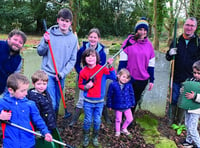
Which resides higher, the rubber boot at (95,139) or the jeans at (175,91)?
the jeans at (175,91)

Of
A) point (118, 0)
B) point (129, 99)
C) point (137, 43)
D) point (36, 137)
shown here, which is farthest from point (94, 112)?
point (118, 0)

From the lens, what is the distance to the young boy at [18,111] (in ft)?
8.39

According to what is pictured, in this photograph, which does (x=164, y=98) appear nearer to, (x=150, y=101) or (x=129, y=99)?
(x=150, y=101)

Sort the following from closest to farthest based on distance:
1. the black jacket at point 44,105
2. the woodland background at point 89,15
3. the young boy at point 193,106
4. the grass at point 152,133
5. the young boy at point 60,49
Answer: the black jacket at point 44,105, the young boy at point 60,49, the young boy at point 193,106, the grass at point 152,133, the woodland background at point 89,15

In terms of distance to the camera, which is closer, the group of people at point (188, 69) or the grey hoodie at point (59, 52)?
the grey hoodie at point (59, 52)

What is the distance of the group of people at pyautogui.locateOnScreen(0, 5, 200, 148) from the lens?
3.11 meters

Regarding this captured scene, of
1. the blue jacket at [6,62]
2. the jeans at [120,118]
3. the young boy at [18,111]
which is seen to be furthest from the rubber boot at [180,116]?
the blue jacket at [6,62]

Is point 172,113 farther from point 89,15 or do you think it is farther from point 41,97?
point 89,15

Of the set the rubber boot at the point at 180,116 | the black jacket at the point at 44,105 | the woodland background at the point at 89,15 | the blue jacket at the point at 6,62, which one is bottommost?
the rubber boot at the point at 180,116

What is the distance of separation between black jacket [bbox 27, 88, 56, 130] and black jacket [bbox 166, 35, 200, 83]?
2.60m

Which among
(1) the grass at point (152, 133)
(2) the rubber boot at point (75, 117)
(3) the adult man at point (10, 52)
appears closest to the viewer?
(3) the adult man at point (10, 52)

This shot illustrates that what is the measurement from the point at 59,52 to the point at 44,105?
101cm

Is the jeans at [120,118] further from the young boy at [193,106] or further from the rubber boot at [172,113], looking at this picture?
the rubber boot at [172,113]

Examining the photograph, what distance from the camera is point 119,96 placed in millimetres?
3912
